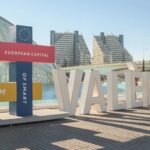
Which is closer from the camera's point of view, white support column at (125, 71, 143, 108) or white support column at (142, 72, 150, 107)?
white support column at (125, 71, 143, 108)

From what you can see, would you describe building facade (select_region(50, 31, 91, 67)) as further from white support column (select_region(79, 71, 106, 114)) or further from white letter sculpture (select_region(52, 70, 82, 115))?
white letter sculpture (select_region(52, 70, 82, 115))

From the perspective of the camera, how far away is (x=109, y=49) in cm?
15150

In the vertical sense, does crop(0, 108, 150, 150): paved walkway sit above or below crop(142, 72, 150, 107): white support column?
below

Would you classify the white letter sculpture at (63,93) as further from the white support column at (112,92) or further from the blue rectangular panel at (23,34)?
the white support column at (112,92)

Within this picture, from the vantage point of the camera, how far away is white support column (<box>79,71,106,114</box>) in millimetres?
16922

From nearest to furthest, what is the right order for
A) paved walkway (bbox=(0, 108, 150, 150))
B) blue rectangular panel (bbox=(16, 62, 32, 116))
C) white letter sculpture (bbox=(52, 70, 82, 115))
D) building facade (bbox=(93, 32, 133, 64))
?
paved walkway (bbox=(0, 108, 150, 150)), blue rectangular panel (bbox=(16, 62, 32, 116)), white letter sculpture (bbox=(52, 70, 82, 115)), building facade (bbox=(93, 32, 133, 64))

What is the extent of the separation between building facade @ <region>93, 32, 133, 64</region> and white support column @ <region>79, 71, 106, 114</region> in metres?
123

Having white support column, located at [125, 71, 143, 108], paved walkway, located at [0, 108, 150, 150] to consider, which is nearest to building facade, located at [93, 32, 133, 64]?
white support column, located at [125, 71, 143, 108]

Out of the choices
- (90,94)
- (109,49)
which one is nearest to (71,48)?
(109,49)

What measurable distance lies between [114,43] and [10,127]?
142998mm

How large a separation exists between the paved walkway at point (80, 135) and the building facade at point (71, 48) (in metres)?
126

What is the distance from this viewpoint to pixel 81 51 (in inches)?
5664

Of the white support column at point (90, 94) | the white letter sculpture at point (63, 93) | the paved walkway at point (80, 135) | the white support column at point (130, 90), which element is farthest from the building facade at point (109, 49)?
the paved walkway at point (80, 135)

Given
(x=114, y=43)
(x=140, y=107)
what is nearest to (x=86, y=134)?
(x=140, y=107)
